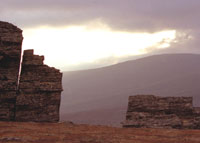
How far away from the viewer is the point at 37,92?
29.6 metres

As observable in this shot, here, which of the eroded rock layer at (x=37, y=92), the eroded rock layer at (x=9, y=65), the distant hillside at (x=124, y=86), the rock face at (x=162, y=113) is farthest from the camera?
the distant hillside at (x=124, y=86)

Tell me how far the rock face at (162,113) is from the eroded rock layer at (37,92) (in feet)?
22.0

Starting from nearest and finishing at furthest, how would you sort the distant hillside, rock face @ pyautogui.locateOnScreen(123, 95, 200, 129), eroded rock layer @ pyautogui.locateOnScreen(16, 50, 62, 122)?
rock face @ pyautogui.locateOnScreen(123, 95, 200, 129) < eroded rock layer @ pyautogui.locateOnScreen(16, 50, 62, 122) < the distant hillside

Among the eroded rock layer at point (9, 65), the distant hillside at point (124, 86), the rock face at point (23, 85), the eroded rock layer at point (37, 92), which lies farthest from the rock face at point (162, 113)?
the distant hillside at point (124, 86)

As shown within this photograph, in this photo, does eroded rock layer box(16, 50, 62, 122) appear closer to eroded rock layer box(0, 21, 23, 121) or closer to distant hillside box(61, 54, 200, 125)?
eroded rock layer box(0, 21, 23, 121)

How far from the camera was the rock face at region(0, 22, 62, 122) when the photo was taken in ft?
94.5

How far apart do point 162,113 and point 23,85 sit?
1249 cm

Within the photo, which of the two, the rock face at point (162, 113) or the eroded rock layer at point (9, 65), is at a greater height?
the eroded rock layer at point (9, 65)

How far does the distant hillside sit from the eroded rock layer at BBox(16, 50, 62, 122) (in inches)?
2988

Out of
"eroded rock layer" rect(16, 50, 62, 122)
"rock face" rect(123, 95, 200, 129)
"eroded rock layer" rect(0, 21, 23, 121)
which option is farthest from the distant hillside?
"eroded rock layer" rect(0, 21, 23, 121)

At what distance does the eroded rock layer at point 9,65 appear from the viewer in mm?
28734

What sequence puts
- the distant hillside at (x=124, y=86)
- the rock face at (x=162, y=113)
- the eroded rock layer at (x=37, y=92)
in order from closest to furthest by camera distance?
1. the rock face at (x=162, y=113)
2. the eroded rock layer at (x=37, y=92)
3. the distant hillside at (x=124, y=86)

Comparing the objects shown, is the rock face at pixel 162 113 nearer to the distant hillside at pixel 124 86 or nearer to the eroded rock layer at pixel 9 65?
the eroded rock layer at pixel 9 65

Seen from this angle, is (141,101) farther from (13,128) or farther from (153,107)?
(13,128)
